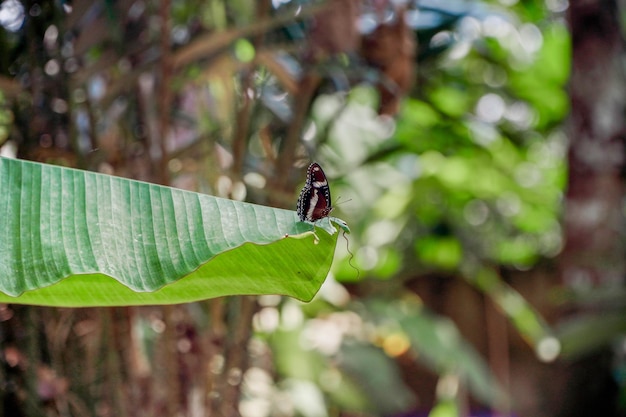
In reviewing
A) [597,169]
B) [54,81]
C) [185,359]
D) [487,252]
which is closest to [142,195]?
[54,81]

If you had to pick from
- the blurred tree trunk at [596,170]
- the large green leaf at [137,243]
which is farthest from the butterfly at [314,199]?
the blurred tree trunk at [596,170]

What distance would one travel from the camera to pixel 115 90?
120 cm

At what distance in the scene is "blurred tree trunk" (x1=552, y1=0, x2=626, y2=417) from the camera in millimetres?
2162

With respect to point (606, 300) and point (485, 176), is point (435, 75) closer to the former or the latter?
point (606, 300)

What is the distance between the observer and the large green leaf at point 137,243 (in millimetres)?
521

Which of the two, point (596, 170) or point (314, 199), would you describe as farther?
point (596, 170)

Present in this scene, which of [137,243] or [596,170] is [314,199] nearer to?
[137,243]

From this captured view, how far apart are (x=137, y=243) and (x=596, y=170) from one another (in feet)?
6.35

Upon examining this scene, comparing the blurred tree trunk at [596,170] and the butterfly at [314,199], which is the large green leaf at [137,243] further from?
the blurred tree trunk at [596,170]

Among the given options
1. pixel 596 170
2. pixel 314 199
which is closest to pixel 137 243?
pixel 314 199

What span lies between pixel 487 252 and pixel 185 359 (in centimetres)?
201

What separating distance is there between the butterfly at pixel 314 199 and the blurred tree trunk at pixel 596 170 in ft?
5.62

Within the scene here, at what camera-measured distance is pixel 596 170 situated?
2176mm

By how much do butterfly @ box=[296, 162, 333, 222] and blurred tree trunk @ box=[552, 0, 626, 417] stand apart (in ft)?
5.62
